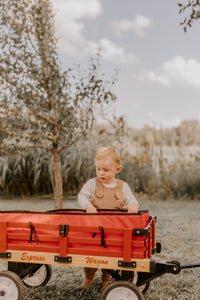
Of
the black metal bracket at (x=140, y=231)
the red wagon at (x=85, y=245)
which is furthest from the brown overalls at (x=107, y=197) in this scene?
the black metal bracket at (x=140, y=231)

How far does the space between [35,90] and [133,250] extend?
382cm

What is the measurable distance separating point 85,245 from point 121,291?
0.37 meters

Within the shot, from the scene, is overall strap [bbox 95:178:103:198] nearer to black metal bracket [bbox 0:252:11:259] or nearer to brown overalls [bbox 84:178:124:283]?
brown overalls [bbox 84:178:124:283]

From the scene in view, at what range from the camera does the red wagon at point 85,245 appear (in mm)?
2576

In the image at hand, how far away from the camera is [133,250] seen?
2.59m

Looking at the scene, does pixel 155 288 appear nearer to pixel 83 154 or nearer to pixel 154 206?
pixel 154 206

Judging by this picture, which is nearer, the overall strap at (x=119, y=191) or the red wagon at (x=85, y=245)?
the red wagon at (x=85, y=245)

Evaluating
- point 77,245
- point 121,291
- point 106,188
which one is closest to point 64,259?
point 77,245

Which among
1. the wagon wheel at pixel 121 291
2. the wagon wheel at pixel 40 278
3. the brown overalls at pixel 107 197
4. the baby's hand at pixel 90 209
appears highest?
the brown overalls at pixel 107 197

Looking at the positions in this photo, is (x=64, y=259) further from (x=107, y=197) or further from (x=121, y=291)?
(x=107, y=197)

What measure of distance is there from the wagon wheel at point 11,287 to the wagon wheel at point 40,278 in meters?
0.58

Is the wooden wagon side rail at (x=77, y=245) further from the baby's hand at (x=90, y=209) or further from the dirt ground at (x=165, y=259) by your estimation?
the dirt ground at (x=165, y=259)

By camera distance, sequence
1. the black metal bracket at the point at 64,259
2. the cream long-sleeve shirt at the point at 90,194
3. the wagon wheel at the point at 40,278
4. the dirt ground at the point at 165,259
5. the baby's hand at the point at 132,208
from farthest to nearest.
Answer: the wagon wheel at the point at 40,278, the dirt ground at the point at 165,259, the cream long-sleeve shirt at the point at 90,194, the baby's hand at the point at 132,208, the black metal bracket at the point at 64,259

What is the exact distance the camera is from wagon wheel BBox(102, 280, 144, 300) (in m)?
2.58
